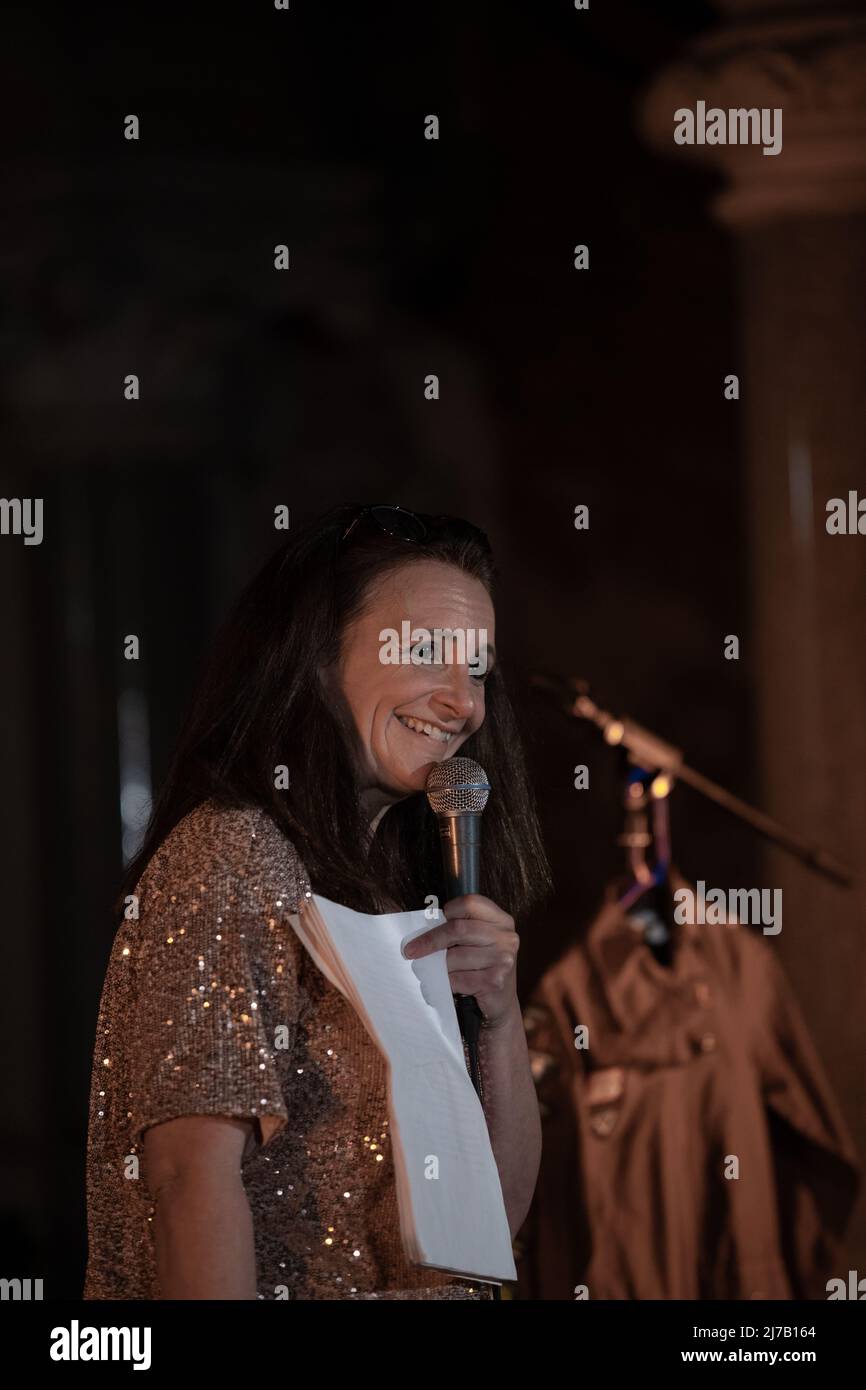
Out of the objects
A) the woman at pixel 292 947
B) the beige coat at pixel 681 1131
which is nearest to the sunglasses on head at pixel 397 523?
the woman at pixel 292 947

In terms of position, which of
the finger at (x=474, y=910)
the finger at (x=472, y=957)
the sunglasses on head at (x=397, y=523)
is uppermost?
the sunglasses on head at (x=397, y=523)

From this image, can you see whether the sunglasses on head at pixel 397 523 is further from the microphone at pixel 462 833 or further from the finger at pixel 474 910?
the finger at pixel 474 910

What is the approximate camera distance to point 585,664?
493 centimetres

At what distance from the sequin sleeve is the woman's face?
0.23m

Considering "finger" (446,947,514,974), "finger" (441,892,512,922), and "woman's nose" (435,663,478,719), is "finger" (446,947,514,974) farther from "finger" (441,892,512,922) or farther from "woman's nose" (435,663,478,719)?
"woman's nose" (435,663,478,719)

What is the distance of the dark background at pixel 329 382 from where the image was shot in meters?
4.49

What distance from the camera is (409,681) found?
1773 mm

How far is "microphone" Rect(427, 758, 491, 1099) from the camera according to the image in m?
1.71

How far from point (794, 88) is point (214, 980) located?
2.92 metres

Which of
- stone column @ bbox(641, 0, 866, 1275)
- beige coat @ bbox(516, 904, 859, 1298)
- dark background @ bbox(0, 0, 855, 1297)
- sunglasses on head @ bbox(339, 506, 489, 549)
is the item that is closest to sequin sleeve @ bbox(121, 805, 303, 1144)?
sunglasses on head @ bbox(339, 506, 489, 549)

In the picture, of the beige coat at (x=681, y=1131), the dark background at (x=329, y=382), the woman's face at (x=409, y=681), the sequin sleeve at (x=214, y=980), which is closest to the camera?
the sequin sleeve at (x=214, y=980)

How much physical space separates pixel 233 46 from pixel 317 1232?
377 cm
